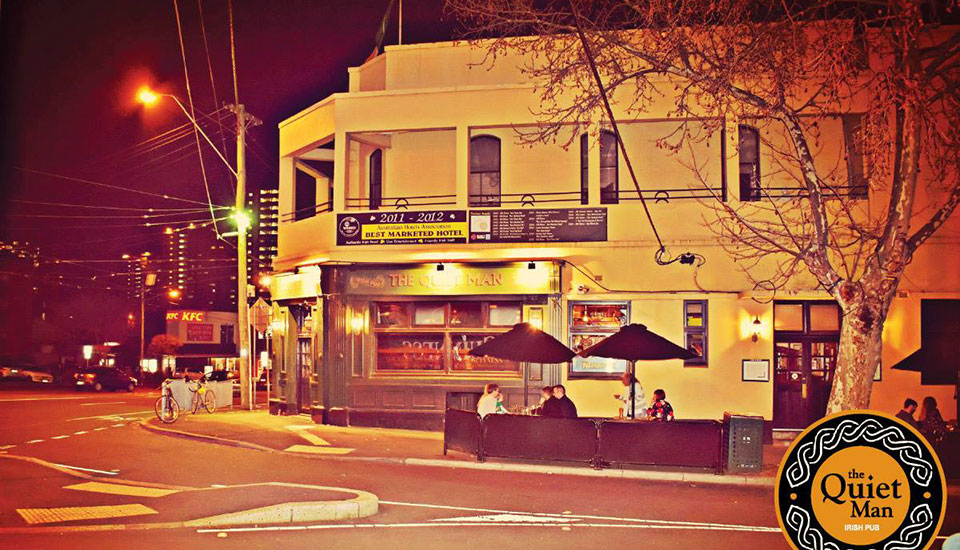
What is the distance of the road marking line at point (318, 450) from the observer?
55.7 ft

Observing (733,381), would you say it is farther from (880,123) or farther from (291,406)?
(291,406)

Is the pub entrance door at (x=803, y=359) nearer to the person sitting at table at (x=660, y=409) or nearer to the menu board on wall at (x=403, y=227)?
the person sitting at table at (x=660, y=409)

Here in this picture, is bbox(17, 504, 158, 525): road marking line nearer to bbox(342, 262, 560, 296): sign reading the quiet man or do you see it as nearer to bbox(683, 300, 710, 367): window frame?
bbox(342, 262, 560, 296): sign reading the quiet man

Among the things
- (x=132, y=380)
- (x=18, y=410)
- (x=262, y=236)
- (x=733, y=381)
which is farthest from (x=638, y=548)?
(x=262, y=236)

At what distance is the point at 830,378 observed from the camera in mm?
20484

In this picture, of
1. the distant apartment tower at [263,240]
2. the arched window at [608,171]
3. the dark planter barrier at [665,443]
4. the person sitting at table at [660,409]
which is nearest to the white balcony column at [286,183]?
the arched window at [608,171]

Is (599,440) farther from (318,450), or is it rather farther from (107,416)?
(107,416)

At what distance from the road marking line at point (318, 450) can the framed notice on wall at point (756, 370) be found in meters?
9.40

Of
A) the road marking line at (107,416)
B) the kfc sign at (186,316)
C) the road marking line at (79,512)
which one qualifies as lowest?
the road marking line at (107,416)

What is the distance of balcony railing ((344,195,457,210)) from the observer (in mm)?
22200

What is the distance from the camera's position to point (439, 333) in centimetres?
2180

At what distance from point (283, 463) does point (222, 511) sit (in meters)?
5.41

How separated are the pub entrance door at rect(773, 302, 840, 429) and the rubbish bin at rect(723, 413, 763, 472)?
564 centimetres

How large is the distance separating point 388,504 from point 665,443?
5.86 meters
